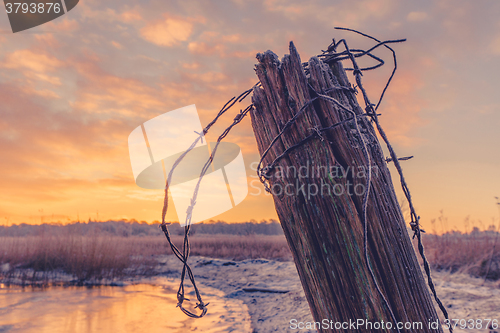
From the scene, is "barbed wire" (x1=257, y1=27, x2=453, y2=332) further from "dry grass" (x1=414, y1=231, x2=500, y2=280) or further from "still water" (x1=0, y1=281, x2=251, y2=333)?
"dry grass" (x1=414, y1=231, x2=500, y2=280)

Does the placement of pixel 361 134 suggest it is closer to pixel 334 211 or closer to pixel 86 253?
pixel 334 211

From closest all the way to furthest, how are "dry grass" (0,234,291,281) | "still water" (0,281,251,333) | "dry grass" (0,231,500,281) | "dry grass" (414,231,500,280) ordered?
"still water" (0,281,251,333) < "dry grass" (414,231,500,280) < "dry grass" (0,231,500,281) < "dry grass" (0,234,291,281)

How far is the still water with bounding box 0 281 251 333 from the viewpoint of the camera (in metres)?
5.69

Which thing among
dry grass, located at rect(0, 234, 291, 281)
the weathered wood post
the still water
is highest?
the weathered wood post

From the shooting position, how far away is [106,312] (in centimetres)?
679

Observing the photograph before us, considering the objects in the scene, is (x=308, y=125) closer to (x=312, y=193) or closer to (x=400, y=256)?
(x=312, y=193)

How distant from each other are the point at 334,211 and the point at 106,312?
25.0ft

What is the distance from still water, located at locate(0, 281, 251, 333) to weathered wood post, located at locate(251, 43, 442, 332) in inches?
188

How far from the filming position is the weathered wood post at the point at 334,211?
3.60ft

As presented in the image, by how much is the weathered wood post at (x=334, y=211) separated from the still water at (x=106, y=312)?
15.7 feet

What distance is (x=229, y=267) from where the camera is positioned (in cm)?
1353

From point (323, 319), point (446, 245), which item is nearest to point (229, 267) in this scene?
point (446, 245)

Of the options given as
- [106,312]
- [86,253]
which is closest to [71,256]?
[86,253]

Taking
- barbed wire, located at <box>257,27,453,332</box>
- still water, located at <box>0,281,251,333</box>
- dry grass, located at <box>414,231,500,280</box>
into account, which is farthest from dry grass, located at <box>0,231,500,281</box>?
barbed wire, located at <box>257,27,453,332</box>
